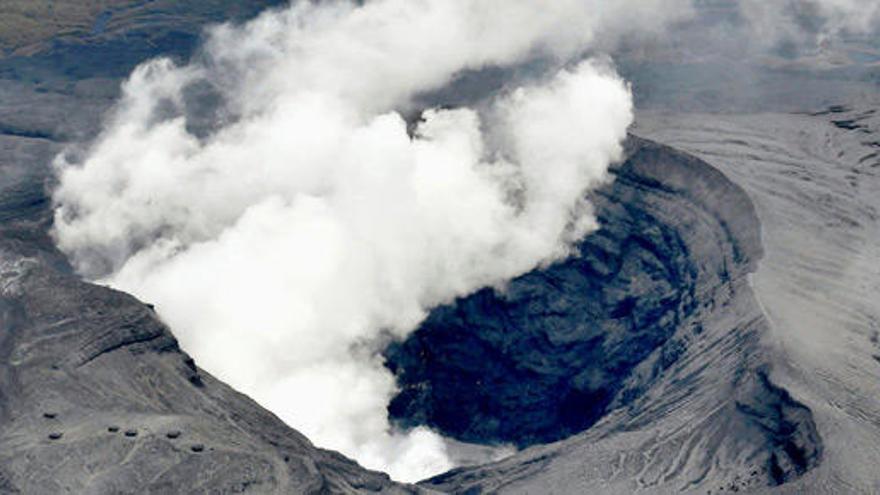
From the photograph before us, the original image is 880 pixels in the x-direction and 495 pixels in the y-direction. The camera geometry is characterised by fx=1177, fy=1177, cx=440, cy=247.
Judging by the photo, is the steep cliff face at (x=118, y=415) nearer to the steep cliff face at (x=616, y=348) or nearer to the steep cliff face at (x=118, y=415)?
the steep cliff face at (x=118, y=415)

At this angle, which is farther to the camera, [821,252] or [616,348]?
[616,348]

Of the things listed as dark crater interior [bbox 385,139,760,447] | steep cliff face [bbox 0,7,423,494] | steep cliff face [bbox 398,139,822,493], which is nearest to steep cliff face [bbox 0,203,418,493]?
steep cliff face [bbox 0,7,423,494]

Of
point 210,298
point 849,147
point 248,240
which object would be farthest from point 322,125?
point 849,147

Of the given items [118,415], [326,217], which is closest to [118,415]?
[118,415]

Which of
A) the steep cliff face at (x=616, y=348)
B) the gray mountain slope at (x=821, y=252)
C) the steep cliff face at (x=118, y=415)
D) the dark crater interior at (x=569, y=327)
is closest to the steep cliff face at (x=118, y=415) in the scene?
the steep cliff face at (x=118, y=415)

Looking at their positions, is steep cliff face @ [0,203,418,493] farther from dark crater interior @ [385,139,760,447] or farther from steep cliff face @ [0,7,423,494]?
dark crater interior @ [385,139,760,447]

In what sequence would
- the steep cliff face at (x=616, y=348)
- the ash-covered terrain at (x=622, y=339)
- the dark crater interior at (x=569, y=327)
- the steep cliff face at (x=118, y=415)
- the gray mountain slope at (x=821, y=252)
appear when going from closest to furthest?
the steep cliff face at (x=118, y=415)
the ash-covered terrain at (x=622, y=339)
the gray mountain slope at (x=821, y=252)
the steep cliff face at (x=616, y=348)
the dark crater interior at (x=569, y=327)

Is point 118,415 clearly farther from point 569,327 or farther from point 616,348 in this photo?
point 569,327
